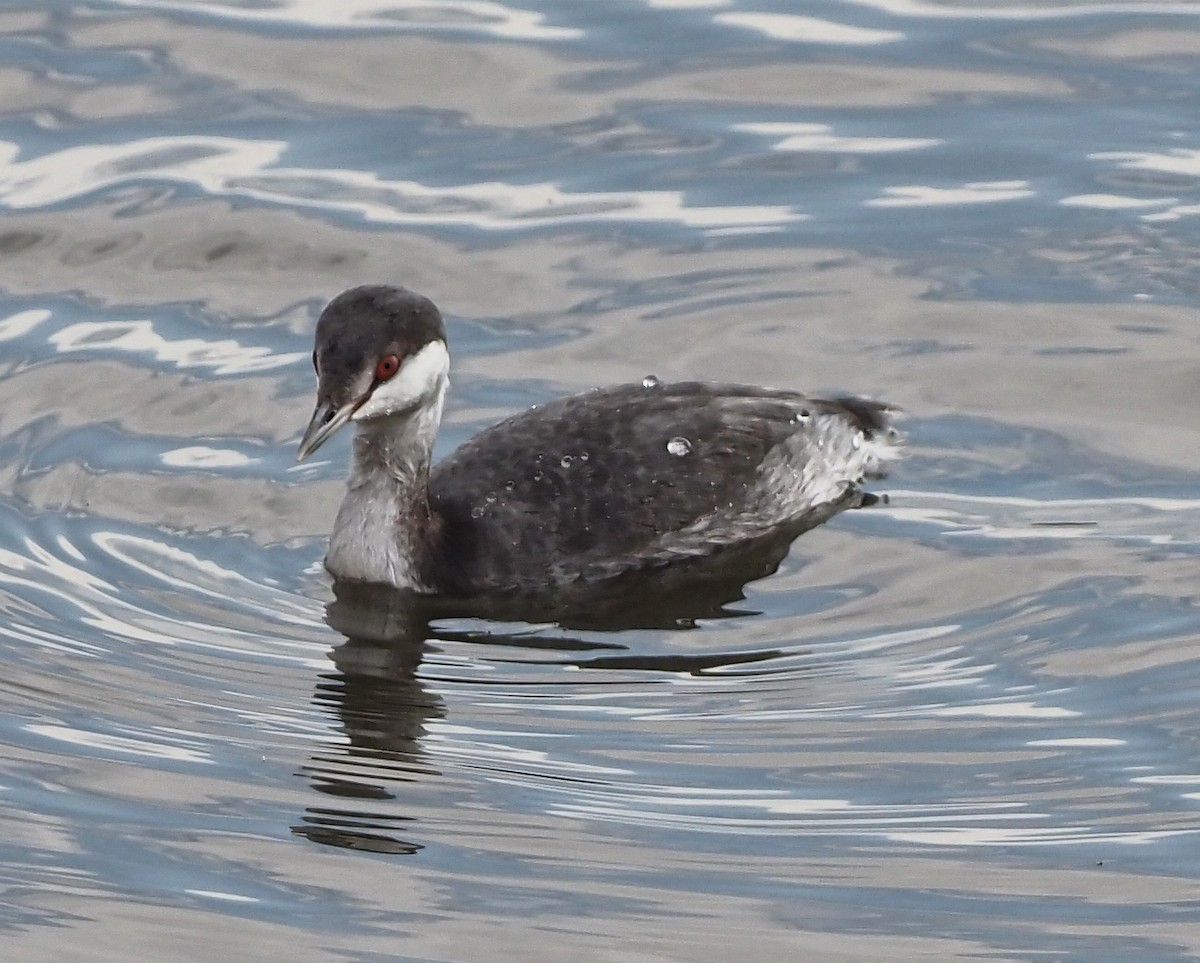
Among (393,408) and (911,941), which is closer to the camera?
(911,941)

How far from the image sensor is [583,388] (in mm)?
12117

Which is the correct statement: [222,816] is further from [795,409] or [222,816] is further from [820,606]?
[795,409]

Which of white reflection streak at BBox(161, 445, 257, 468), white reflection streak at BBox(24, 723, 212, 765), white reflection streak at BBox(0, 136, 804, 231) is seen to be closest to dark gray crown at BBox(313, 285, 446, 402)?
white reflection streak at BBox(161, 445, 257, 468)

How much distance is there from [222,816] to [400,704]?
1.22m

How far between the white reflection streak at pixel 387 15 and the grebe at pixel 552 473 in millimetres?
5080

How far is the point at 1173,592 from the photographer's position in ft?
33.2

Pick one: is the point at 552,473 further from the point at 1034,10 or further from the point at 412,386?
the point at 1034,10

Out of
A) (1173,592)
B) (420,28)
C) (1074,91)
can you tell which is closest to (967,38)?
(1074,91)

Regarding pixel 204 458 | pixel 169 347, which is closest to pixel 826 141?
→ pixel 169 347

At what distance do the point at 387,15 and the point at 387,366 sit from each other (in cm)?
650

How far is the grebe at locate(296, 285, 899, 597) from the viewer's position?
10.2 m

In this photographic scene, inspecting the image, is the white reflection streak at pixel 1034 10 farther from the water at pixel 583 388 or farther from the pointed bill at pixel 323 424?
the pointed bill at pixel 323 424

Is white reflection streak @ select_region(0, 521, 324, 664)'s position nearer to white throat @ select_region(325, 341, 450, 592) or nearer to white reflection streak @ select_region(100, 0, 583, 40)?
white throat @ select_region(325, 341, 450, 592)

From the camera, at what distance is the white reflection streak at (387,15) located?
627 inches
